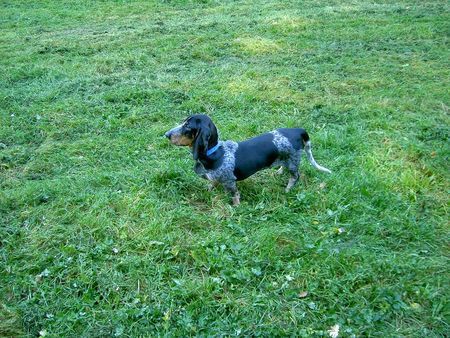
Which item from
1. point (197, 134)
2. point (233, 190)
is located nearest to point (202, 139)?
point (197, 134)

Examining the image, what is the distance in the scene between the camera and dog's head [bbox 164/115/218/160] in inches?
176

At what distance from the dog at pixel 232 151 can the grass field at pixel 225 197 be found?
12.3 inches

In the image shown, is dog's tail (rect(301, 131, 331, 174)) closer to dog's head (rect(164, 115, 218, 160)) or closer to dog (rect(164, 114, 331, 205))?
dog (rect(164, 114, 331, 205))

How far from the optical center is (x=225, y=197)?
4.88 meters

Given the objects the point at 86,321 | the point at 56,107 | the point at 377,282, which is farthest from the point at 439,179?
the point at 56,107

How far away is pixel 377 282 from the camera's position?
3.63 m

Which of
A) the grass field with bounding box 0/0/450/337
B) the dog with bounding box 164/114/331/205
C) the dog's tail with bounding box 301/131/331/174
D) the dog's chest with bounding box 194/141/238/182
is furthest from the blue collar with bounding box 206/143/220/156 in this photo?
the dog's tail with bounding box 301/131/331/174

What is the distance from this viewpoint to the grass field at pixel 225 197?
3.46 metres

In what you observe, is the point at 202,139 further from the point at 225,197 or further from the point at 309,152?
the point at 309,152

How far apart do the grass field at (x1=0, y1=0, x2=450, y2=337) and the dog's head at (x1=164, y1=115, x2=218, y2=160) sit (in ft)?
2.10

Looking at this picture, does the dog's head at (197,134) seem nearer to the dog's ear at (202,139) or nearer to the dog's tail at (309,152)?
the dog's ear at (202,139)

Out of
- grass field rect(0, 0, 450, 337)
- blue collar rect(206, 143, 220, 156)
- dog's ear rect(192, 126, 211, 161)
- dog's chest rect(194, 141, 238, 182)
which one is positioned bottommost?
grass field rect(0, 0, 450, 337)

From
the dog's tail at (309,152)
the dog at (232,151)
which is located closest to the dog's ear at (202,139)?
the dog at (232,151)

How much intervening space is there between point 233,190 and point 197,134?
0.76 meters
